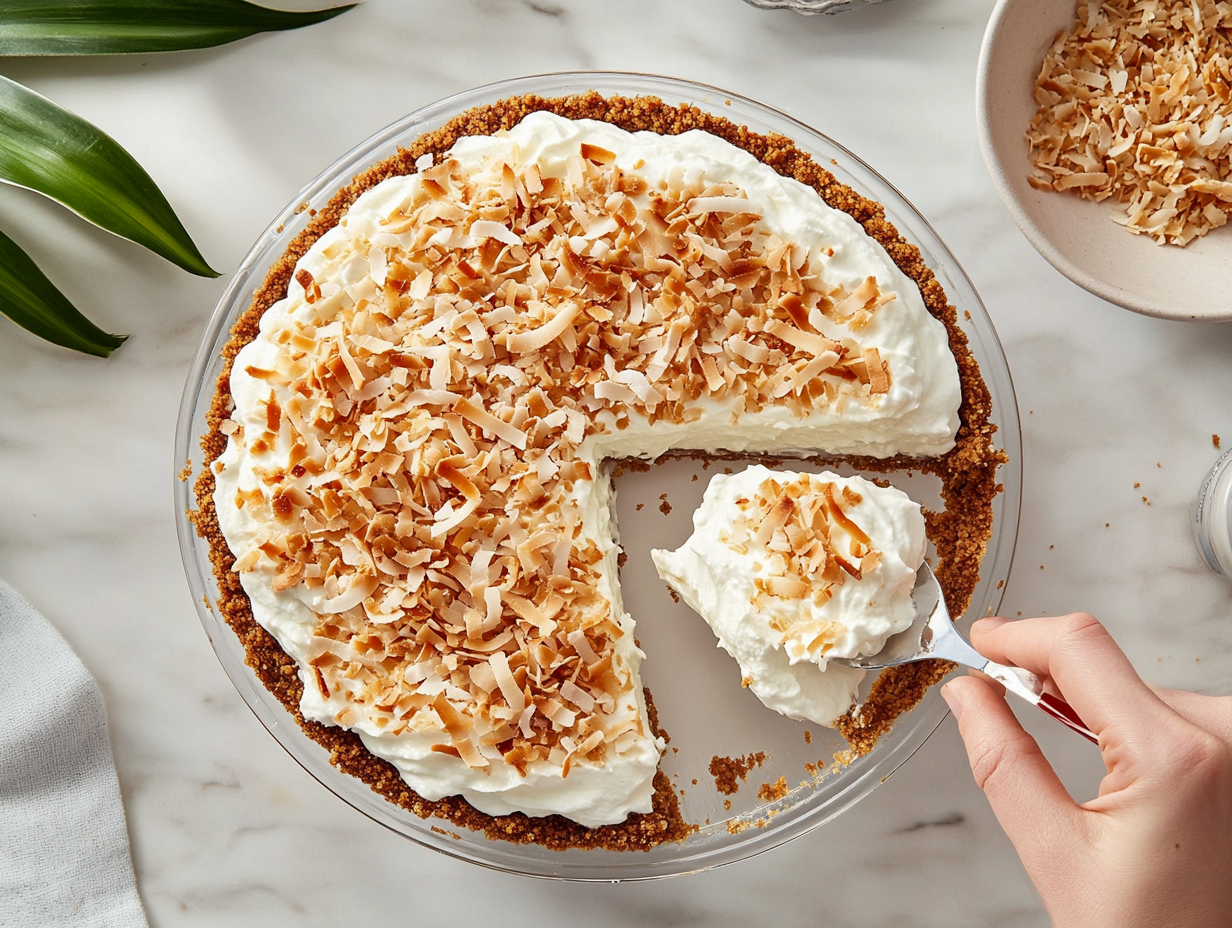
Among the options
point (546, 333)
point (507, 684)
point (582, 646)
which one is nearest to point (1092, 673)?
point (582, 646)

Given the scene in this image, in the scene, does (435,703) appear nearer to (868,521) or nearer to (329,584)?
(329,584)

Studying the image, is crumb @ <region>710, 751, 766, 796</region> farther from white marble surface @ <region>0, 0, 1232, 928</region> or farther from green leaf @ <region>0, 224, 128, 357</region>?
green leaf @ <region>0, 224, 128, 357</region>

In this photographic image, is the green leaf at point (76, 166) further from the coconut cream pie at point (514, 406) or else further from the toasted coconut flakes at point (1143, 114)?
the toasted coconut flakes at point (1143, 114)

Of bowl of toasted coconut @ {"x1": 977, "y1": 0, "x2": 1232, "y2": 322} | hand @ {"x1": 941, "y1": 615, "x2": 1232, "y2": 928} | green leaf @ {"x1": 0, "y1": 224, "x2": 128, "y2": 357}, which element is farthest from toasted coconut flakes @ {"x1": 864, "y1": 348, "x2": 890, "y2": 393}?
green leaf @ {"x1": 0, "y1": 224, "x2": 128, "y2": 357}

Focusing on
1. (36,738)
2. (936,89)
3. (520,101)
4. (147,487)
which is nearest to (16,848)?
(36,738)

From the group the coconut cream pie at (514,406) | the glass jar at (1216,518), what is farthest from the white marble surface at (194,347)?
the coconut cream pie at (514,406)

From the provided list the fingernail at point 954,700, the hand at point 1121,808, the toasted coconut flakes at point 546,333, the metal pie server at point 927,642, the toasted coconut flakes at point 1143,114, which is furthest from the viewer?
the toasted coconut flakes at point 1143,114

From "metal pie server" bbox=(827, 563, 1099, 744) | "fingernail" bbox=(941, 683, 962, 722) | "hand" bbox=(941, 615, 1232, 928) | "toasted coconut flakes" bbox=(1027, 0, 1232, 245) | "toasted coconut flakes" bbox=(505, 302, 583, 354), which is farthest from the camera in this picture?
"toasted coconut flakes" bbox=(1027, 0, 1232, 245)
